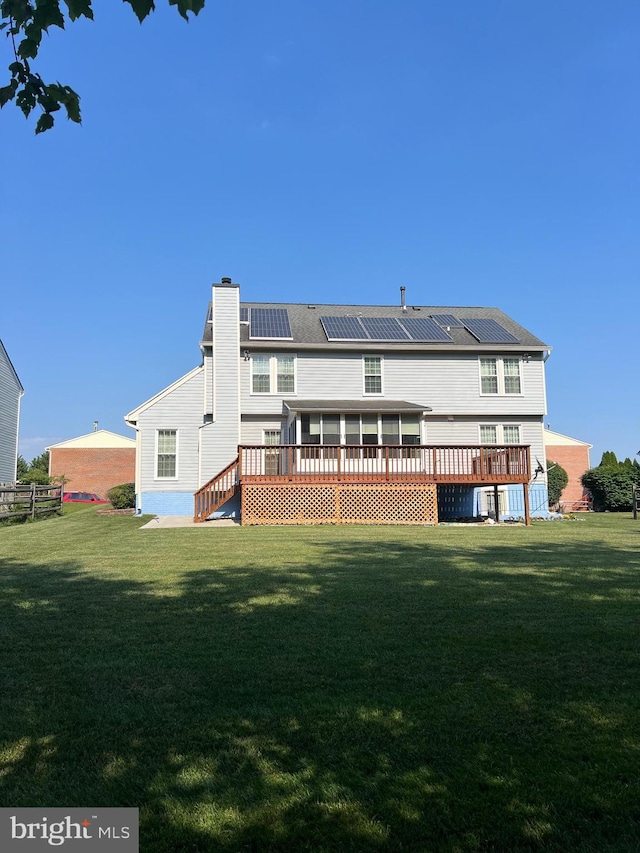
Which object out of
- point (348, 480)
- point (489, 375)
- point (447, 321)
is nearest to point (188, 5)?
point (348, 480)

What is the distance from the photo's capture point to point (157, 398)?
22.5 meters

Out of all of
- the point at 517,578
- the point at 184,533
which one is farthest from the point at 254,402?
the point at 517,578

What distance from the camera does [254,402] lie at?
880 inches

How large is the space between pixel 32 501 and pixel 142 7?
740 inches

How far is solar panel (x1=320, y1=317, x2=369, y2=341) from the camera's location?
2291 cm

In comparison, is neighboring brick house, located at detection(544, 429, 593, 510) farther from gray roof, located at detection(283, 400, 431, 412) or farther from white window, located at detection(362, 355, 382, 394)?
gray roof, located at detection(283, 400, 431, 412)

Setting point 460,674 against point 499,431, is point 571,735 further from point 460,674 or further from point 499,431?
point 499,431

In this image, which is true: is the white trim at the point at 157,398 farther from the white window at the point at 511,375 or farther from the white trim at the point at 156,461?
the white window at the point at 511,375

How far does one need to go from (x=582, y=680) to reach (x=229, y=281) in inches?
806

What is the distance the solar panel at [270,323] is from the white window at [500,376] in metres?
7.43

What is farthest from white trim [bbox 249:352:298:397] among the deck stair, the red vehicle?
the red vehicle

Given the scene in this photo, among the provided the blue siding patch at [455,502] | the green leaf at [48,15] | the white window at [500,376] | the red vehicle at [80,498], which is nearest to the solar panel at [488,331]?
the white window at [500,376]

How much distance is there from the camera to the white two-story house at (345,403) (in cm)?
2097

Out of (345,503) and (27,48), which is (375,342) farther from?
(27,48)
